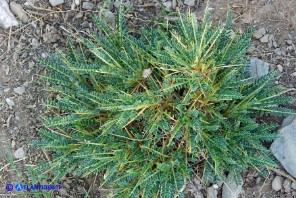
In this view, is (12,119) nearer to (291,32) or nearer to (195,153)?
(195,153)

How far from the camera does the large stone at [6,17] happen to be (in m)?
3.38

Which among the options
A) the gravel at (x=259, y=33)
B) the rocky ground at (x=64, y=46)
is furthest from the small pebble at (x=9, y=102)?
the gravel at (x=259, y=33)

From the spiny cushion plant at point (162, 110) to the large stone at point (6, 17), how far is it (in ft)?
1.82

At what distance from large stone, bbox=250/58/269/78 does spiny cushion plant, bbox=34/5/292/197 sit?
8cm

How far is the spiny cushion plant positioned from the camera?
2.71m

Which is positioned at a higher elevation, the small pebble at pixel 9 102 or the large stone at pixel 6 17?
the large stone at pixel 6 17

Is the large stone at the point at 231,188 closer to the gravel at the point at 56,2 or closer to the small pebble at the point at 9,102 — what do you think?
the small pebble at the point at 9,102

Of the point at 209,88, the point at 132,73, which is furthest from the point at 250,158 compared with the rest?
the point at 132,73

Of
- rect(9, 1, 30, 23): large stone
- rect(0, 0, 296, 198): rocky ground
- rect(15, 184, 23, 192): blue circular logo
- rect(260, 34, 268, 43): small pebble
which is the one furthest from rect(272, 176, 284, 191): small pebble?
rect(9, 1, 30, 23): large stone

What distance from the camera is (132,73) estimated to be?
9.35 feet

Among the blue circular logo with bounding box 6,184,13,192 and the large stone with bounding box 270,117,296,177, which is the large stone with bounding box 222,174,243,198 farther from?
the blue circular logo with bounding box 6,184,13,192

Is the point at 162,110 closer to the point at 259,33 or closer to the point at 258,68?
the point at 258,68

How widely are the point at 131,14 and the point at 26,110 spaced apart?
2.93 ft

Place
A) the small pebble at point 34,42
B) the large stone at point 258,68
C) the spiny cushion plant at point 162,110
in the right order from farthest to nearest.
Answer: the small pebble at point 34,42, the large stone at point 258,68, the spiny cushion plant at point 162,110
